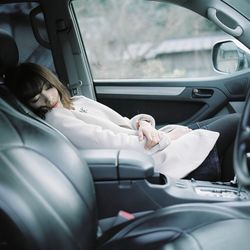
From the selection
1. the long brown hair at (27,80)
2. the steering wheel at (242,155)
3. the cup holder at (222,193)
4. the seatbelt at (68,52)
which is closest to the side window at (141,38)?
the seatbelt at (68,52)

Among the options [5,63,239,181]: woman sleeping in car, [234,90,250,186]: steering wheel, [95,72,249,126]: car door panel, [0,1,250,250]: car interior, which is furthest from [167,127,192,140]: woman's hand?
[234,90,250,186]: steering wheel

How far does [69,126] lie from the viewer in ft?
6.25

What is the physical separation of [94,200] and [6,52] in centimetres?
65

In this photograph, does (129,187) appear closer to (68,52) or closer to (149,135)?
(149,135)

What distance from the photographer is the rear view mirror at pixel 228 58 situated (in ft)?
8.22

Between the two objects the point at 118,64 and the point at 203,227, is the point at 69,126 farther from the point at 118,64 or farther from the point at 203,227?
the point at 118,64

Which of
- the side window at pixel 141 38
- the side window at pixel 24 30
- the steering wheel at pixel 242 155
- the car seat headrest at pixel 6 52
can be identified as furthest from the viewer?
the side window at pixel 141 38

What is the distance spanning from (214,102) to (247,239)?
1.35 m

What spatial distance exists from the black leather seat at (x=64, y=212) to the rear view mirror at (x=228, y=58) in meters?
1.10

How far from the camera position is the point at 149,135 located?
1994 mm

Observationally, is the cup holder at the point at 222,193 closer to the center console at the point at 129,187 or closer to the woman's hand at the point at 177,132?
the center console at the point at 129,187

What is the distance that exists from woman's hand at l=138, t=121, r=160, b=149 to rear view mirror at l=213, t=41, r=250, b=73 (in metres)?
Result: 0.72

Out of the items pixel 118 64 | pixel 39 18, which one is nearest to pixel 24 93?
pixel 39 18

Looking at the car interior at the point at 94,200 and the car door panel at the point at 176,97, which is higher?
the car interior at the point at 94,200
